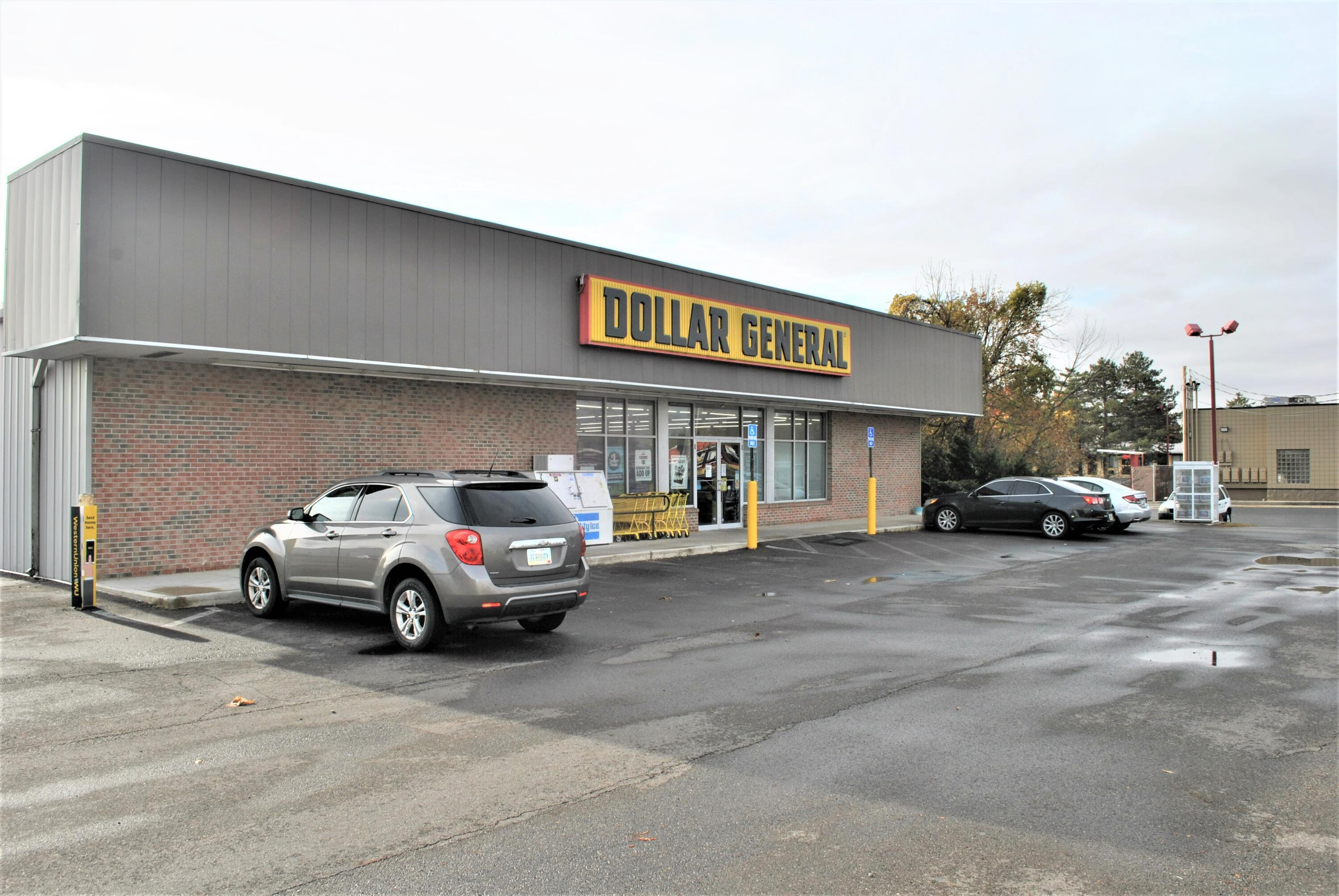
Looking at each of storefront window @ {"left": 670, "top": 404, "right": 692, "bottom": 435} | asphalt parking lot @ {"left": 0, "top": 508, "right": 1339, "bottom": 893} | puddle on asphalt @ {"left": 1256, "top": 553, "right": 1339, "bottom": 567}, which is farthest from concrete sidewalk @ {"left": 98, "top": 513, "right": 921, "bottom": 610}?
puddle on asphalt @ {"left": 1256, "top": 553, "right": 1339, "bottom": 567}

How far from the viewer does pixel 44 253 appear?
12258 mm

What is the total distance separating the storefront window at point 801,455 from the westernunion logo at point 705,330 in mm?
1937

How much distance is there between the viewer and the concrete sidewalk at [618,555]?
1141 cm

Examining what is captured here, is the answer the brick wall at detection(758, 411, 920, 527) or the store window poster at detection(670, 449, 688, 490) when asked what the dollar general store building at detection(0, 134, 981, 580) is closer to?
the store window poster at detection(670, 449, 688, 490)

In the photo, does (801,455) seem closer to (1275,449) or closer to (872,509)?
(872,509)

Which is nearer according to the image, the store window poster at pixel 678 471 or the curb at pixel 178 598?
the curb at pixel 178 598

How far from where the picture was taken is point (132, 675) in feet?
25.3

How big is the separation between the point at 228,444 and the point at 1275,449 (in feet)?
179

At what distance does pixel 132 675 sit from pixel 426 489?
9.62ft

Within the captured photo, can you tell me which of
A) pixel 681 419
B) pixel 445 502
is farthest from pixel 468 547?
pixel 681 419

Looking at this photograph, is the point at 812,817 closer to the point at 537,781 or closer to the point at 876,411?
the point at 537,781

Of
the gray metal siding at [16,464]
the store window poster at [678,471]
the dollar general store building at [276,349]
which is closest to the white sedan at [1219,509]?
the store window poster at [678,471]

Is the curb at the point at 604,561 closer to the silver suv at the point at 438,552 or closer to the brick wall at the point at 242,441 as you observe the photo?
the brick wall at the point at 242,441

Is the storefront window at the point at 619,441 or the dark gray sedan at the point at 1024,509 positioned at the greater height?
the storefront window at the point at 619,441
